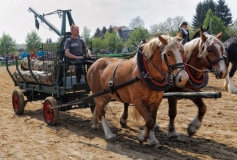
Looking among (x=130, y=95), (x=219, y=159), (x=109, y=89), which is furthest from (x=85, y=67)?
(x=219, y=159)

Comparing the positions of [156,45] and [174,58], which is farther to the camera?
[156,45]

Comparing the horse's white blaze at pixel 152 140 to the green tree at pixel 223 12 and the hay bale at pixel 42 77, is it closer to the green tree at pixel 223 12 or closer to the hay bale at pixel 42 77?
the hay bale at pixel 42 77

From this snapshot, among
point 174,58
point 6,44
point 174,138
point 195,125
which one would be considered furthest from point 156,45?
point 6,44

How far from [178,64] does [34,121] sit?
4592 millimetres

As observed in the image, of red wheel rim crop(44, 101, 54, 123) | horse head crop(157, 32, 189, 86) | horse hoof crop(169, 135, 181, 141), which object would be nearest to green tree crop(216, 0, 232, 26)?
red wheel rim crop(44, 101, 54, 123)

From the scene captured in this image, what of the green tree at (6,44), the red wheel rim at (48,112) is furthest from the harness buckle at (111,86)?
the green tree at (6,44)

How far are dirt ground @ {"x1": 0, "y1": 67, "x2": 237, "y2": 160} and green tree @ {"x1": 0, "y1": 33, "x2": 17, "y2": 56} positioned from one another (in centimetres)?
5449

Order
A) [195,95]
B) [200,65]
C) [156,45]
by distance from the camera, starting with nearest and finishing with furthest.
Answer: [156,45] → [195,95] → [200,65]

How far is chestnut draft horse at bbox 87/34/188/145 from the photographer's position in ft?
15.1

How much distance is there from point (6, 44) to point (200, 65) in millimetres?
59294

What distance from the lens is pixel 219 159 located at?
484 centimetres

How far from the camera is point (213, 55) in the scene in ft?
17.8

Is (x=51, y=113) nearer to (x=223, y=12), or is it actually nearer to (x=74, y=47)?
(x=74, y=47)

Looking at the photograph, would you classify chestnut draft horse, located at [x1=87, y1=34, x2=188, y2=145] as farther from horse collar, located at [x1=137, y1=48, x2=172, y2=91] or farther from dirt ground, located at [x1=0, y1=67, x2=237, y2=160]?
dirt ground, located at [x1=0, y1=67, x2=237, y2=160]
